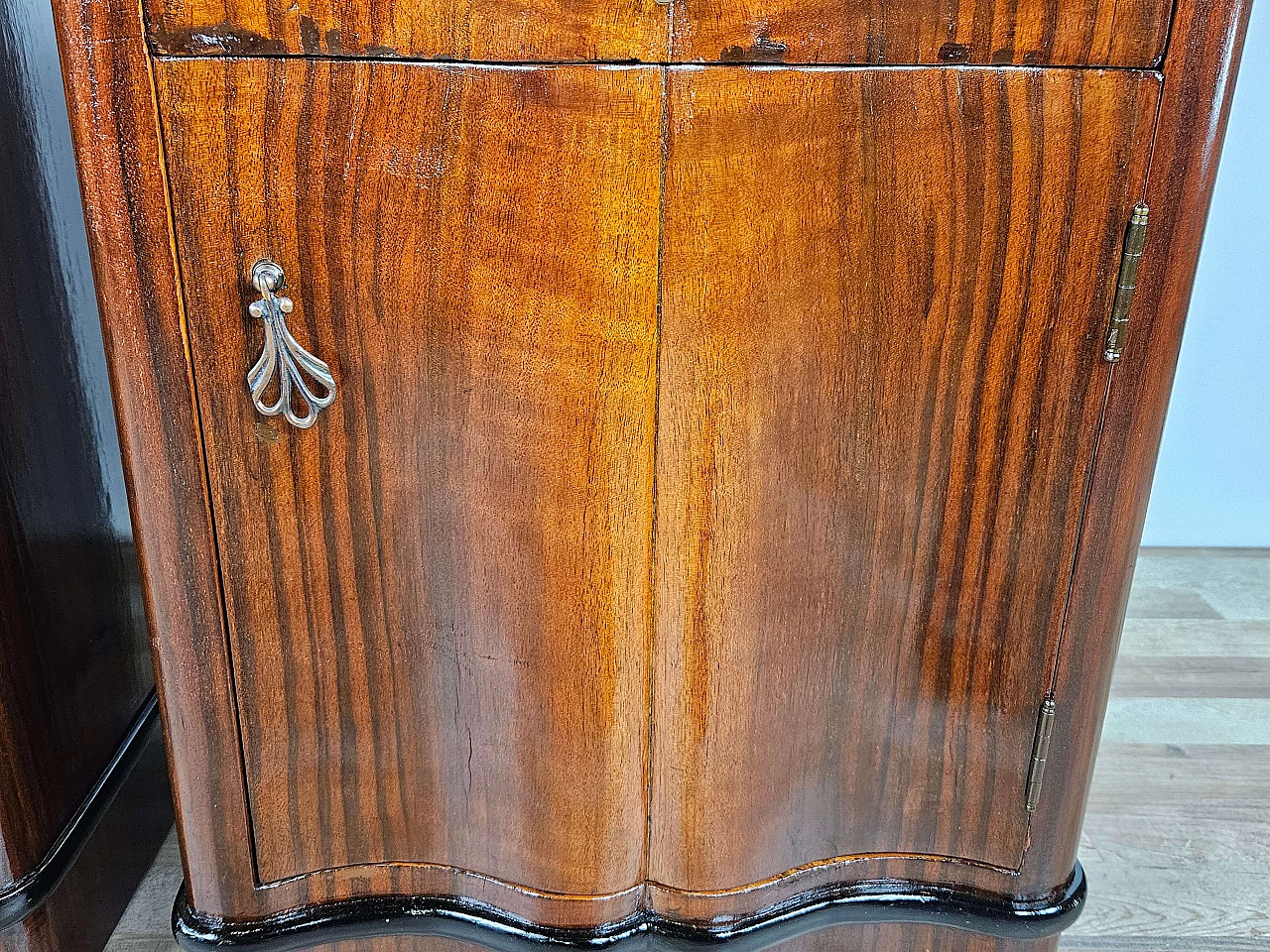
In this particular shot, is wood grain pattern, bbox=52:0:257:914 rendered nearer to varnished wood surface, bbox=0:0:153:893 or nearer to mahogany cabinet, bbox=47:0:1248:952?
mahogany cabinet, bbox=47:0:1248:952

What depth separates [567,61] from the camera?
57 centimetres

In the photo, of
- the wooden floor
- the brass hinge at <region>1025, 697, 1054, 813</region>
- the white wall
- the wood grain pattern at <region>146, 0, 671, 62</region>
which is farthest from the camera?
the white wall

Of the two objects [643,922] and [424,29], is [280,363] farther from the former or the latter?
[643,922]

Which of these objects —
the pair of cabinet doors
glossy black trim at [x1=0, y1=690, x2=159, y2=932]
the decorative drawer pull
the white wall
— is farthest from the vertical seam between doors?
the white wall

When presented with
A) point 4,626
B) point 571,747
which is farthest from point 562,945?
point 4,626

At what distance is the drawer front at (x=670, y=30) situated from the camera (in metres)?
0.56

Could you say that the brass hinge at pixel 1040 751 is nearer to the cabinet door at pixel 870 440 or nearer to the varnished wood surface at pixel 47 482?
the cabinet door at pixel 870 440

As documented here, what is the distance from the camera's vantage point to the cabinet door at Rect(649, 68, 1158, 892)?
1.99 ft

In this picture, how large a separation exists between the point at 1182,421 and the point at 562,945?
4.49 ft

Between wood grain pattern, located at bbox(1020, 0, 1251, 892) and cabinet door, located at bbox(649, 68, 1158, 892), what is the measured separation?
1 centimetres

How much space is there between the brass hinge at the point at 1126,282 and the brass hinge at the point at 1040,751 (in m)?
0.25

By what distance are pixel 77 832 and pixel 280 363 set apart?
568mm

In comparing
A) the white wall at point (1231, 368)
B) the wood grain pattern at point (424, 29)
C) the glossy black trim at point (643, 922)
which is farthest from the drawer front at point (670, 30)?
the white wall at point (1231, 368)

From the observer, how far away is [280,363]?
2.04ft
